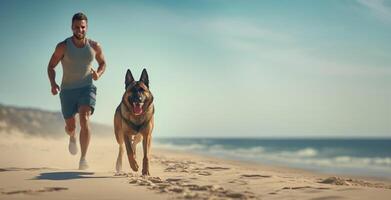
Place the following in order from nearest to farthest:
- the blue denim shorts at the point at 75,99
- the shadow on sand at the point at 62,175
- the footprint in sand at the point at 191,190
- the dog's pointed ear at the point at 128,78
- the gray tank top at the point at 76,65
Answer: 1. the footprint in sand at the point at 191,190
2. the shadow on sand at the point at 62,175
3. the dog's pointed ear at the point at 128,78
4. the gray tank top at the point at 76,65
5. the blue denim shorts at the point at 75,99

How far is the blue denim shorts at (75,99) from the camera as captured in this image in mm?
8336

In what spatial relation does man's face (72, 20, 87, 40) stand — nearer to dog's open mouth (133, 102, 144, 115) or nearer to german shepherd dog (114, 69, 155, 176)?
german shepherd dog (114, 69, 155, 176)

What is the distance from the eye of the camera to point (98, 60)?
8.62 m

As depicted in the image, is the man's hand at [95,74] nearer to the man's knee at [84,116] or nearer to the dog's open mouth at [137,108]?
the man's knee at [84,116]

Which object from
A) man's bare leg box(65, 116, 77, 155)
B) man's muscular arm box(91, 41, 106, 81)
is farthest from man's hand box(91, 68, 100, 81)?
man's bare leg box(65, 116, 77, 155)

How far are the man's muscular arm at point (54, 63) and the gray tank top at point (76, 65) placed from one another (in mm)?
82

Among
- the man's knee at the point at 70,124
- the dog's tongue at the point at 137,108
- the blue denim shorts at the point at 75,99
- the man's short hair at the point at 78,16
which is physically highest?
the man's short hair at the point at 78,16

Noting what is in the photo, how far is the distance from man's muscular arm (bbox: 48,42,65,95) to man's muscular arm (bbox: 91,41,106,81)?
55 centimetres

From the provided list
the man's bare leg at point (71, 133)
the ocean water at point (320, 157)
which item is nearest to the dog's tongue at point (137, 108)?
the man's bare leg at point (71, 133)

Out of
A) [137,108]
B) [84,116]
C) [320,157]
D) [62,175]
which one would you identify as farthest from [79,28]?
[320,157]

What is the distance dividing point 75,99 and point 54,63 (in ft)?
2.39

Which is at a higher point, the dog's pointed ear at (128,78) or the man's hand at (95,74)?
the man's hand at (95,74)

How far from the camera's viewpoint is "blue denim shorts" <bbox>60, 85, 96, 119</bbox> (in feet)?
27.3

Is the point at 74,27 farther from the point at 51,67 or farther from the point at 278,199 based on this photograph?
the point at 278,199
